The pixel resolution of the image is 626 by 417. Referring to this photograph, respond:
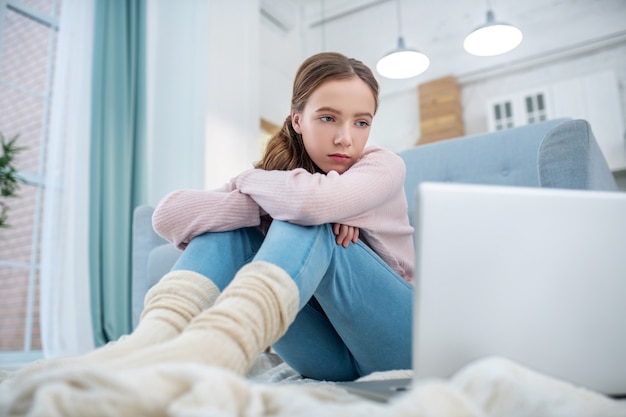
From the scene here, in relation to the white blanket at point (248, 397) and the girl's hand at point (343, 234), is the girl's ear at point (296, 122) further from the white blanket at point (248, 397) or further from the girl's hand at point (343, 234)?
the white blanket at point (248, 397)

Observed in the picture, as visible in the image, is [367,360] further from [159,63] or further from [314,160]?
[159,63]

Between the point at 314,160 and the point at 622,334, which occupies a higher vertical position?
the point at 314,160

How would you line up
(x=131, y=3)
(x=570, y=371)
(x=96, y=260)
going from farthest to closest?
(x=131, y=3), (x=96, y=260), (x=570, y=371)

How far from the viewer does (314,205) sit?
2.39 ft

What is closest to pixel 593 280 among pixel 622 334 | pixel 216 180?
pixel 622 334

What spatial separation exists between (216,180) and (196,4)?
4.06 ft

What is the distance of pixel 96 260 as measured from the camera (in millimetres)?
2803

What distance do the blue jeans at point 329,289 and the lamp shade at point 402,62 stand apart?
2741 millimetres

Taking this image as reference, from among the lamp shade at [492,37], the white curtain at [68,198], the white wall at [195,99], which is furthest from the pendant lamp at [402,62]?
the white curtain at [68,198]

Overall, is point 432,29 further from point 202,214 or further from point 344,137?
point 202,214

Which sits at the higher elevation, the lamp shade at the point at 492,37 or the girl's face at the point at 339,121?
the lamp shade at the point at 492,37

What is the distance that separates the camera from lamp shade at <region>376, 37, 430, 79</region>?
337cm

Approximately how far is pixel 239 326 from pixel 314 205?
22 centimetres

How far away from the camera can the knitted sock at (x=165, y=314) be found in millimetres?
623
